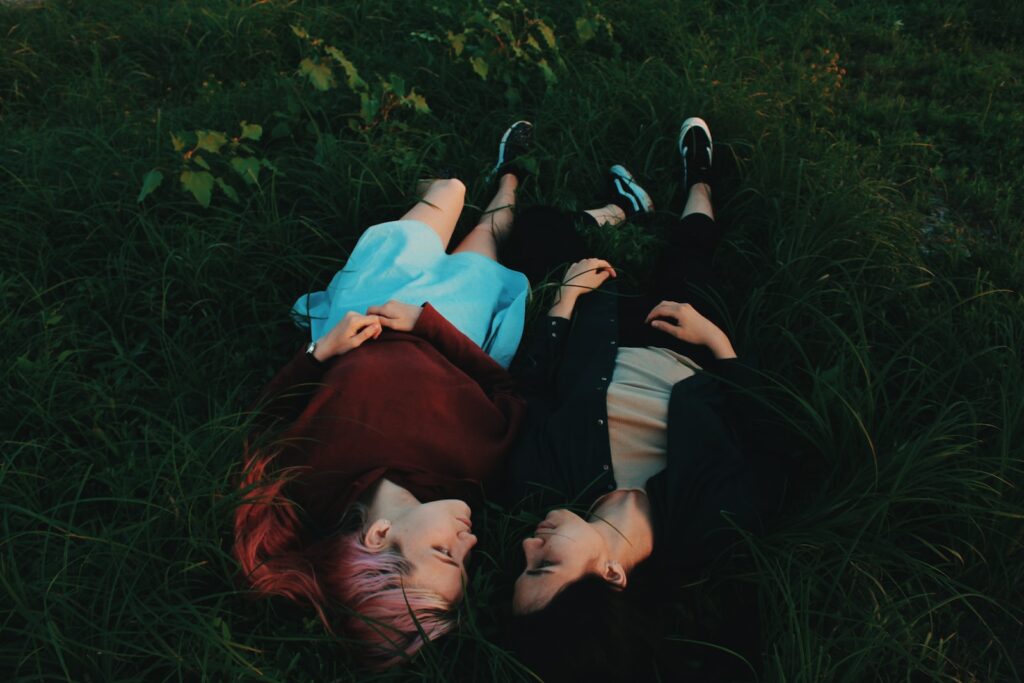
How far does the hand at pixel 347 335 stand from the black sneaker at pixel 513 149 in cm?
129

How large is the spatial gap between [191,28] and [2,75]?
3.51 feet

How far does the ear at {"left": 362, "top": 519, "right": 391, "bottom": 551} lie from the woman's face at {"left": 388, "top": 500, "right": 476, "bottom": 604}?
2 cm

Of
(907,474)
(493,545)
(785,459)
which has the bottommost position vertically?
(493,545)

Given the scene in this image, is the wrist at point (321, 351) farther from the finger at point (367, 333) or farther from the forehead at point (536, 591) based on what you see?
the forehead at point (536, 591)

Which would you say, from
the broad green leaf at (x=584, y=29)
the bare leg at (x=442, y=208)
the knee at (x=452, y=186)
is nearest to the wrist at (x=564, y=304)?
the bare leg at (x=442, y=208)

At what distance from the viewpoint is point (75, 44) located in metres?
4.17

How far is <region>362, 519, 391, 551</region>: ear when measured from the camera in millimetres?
2111

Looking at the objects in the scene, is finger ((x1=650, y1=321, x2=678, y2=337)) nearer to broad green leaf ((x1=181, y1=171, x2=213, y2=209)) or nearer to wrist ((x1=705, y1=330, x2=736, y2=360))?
wrist ((x1=705, y1=330, x2=736, y2=360))

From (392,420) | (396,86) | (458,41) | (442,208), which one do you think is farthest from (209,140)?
(392,420)

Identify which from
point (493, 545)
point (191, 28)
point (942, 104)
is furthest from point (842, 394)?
point (191, 28)

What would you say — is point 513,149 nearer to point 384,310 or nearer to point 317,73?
point 317,73

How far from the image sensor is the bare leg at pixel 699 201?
127 inches

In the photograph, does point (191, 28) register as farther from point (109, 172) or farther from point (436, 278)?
point (436, 278)

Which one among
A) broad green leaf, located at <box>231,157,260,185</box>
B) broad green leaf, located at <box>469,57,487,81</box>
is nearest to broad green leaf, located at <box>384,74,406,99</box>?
broad green leaf, located at <box>469,57,487,81</box>
